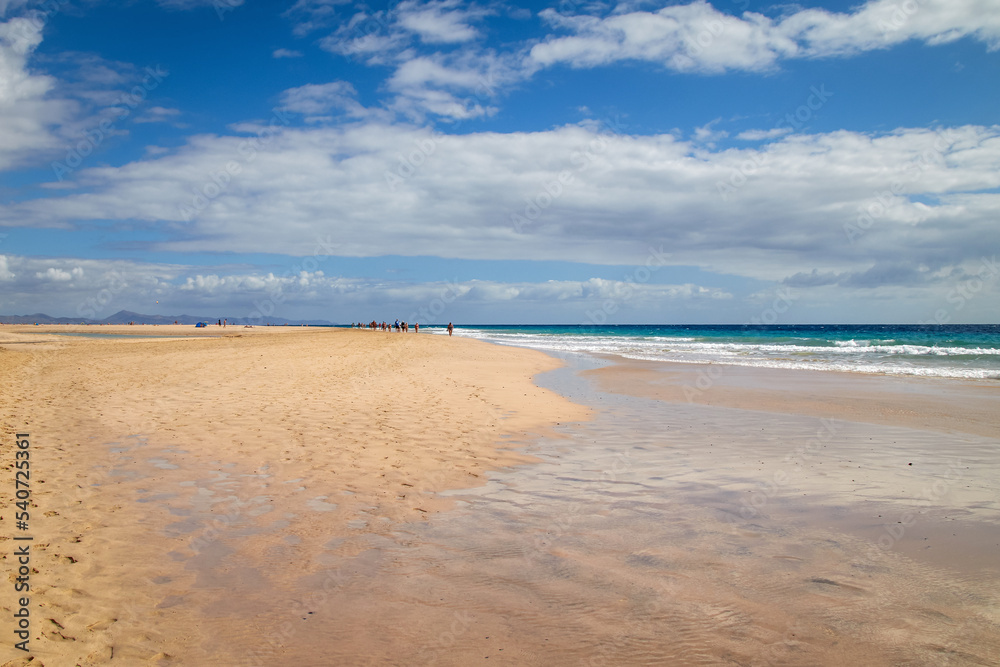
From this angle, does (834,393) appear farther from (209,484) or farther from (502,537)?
(209,484)

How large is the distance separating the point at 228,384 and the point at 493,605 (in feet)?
47.1

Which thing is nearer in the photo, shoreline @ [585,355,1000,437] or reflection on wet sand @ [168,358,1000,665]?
reflection on wet sand @ [168,358,1000,665]

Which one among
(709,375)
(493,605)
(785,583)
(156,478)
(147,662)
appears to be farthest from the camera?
(709,375)

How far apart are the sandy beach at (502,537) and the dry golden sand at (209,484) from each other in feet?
0.11

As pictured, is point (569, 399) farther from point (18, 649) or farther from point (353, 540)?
point (18, 649)

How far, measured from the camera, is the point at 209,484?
7.22m

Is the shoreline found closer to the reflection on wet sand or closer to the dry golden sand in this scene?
the dry golden sand

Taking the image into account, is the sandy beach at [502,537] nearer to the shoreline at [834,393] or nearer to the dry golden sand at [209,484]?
the dry golden sand at [209,484]

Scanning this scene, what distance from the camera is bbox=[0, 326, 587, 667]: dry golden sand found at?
3.95m

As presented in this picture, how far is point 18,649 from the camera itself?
11.5 ft

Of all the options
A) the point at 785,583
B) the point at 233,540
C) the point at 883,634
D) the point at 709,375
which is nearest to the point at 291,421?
the point at 233,540

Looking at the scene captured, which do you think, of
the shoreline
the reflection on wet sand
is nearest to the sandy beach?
the reflection on wet sand

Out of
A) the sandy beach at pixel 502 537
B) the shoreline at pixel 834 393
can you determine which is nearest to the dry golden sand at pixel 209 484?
the sandy beach at pixel 502 537

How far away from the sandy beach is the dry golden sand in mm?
34
